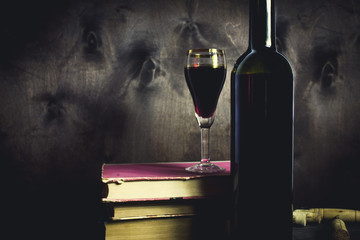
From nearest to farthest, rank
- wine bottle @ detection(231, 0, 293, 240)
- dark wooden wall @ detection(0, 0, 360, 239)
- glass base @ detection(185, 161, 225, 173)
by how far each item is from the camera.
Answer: wine bottle @ detection(231, 0, 293, 240) → glass base @ detection(185, 161, 225, 173) → dark wooden wall @ detection(0, 0, 360, 239)

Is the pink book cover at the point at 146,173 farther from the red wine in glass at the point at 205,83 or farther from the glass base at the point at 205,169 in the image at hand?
the red wine in glass at the point at 205,83

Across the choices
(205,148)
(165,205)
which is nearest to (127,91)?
(205,148)

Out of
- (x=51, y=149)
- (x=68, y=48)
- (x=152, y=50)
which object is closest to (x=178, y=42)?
(x=152, y=50)

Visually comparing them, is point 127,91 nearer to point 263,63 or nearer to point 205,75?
point 205,75

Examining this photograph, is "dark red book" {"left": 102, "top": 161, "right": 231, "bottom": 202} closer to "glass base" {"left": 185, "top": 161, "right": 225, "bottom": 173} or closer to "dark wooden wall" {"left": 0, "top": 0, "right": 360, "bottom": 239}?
"glass base" {"left": 185, "top": 161, "right": 225, "bottom": 173}

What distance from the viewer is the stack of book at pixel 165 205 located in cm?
64

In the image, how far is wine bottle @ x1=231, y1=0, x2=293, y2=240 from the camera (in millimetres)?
595

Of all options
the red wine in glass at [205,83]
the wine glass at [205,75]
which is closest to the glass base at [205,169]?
the wine glass at [205,75]

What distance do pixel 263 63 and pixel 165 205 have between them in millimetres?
293

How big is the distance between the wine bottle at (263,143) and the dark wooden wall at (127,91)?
0.42 m

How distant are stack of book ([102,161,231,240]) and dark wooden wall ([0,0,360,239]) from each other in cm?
29

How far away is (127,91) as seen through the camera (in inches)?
39.0

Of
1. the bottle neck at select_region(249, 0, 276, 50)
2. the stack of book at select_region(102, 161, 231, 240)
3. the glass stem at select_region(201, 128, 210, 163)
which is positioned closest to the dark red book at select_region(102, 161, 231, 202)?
→ the stack of book at select_region(102, 161, 231, 240)

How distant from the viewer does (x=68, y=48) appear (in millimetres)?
957
